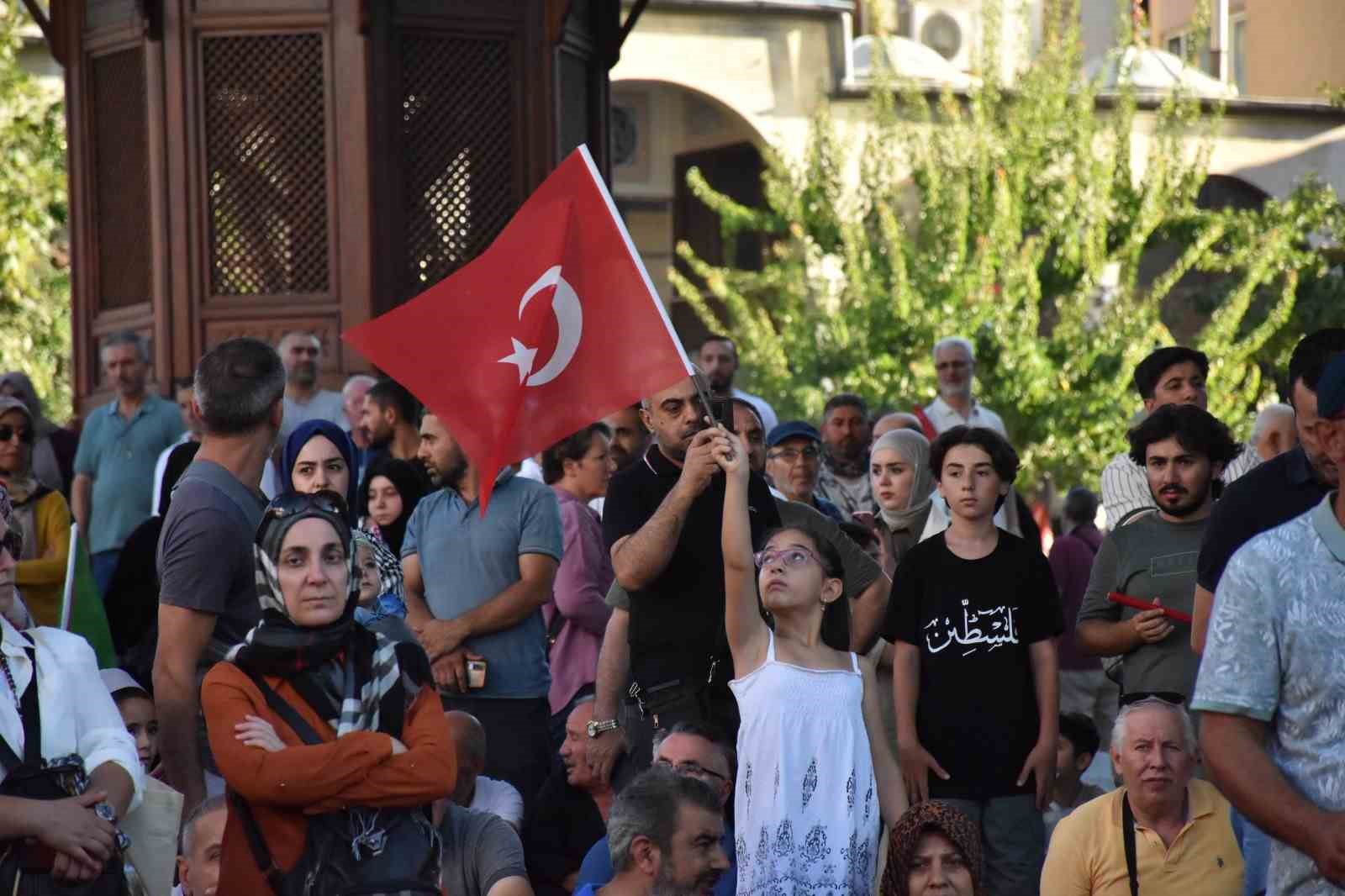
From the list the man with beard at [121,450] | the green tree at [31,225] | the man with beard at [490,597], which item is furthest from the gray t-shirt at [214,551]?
the green tree at [31,225]

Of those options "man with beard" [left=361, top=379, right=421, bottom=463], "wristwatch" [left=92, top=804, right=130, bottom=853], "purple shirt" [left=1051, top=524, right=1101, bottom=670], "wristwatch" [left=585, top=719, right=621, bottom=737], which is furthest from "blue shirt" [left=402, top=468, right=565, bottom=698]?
"purple shirt" [left=1051, top=524, right=1101, bottom=670]

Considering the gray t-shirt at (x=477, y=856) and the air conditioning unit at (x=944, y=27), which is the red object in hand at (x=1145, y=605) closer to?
the gray t-shirt at (x=477, y=856)

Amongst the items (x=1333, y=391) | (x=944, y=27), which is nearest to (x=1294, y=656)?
(x=1333, y=391)

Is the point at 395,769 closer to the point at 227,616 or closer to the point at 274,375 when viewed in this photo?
the point at 227,616

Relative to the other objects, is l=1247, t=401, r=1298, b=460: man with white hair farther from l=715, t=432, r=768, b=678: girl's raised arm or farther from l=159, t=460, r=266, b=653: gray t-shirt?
l=159, t=460, r=266, b=653: gray t-shirt

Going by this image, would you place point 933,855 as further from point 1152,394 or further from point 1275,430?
point 1275,430

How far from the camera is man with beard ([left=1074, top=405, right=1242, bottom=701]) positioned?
26.7 feet

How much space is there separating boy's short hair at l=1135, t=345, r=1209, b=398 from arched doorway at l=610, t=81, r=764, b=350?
2097 centimetres

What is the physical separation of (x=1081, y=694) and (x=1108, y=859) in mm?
6698

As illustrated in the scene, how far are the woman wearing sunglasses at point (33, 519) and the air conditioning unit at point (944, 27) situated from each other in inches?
1085

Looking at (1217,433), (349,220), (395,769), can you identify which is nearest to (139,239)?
(349,220)

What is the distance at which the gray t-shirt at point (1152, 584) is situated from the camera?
812 centimetres

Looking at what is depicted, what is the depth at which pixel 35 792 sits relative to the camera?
5.48 meters

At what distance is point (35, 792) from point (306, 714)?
2.17 ft
